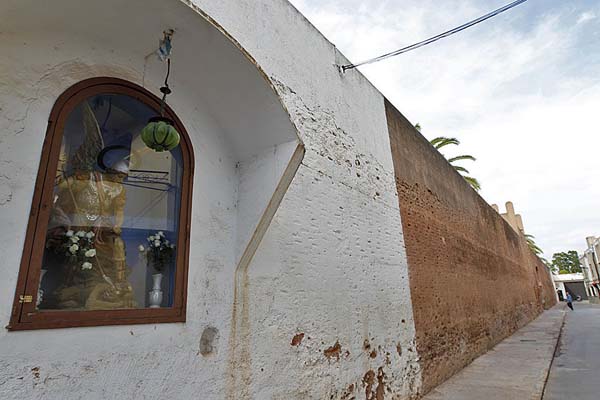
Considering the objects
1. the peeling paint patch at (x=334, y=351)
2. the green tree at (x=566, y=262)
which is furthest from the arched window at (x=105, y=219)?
the green tree at (x=566, y=262)

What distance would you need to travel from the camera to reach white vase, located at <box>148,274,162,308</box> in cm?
258

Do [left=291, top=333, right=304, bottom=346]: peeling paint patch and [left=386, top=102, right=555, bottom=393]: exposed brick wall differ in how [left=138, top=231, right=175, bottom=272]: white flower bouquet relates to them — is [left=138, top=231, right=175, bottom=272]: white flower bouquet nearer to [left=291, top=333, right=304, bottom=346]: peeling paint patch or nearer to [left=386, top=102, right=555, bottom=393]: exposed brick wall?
[left=291, top=333, right=304, bottom=346]: peeling paint patch

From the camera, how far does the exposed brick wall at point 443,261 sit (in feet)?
21.1

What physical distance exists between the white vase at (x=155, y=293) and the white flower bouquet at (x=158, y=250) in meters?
0.06

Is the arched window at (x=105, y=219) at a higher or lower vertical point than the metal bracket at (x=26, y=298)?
higher

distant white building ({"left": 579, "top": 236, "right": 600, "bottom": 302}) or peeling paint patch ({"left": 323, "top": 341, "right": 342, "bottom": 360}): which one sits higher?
distant white building ({"left": 579, "top": 236, "right": 600, "bottom": 302})

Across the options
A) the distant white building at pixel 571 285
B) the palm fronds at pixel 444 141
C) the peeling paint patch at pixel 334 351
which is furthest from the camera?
the distant white building at pixel 571 285

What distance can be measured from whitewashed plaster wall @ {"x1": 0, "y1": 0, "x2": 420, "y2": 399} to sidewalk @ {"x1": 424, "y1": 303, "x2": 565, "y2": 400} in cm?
91

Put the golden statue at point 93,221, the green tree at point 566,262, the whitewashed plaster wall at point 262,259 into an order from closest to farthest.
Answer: the whitewashed plaster wall at point 262,259 < the golden statue at point 93,221 < the green tree at point 566,262

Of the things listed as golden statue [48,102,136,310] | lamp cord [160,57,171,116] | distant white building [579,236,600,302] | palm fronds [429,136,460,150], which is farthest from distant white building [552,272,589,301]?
golden statue [48,102,136,310]

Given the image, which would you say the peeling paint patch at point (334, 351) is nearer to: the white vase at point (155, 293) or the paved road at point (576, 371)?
the white vase at point (155, 293)

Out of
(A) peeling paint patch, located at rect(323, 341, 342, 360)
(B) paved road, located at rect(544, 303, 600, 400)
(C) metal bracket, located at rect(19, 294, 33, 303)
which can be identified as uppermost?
(C) metal bracket, located at rect(19, 294, 33, 303)

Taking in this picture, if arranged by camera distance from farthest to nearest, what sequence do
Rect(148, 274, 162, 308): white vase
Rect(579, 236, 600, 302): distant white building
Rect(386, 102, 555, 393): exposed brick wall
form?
1. Rect(579, 236, 600, 302): distant white building
2. Rect(386, 102, 555, 393): exposed brick wall
3. Rect(148, 274, 162, 308): white vase

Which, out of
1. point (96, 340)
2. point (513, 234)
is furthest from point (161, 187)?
point (513, 234)
